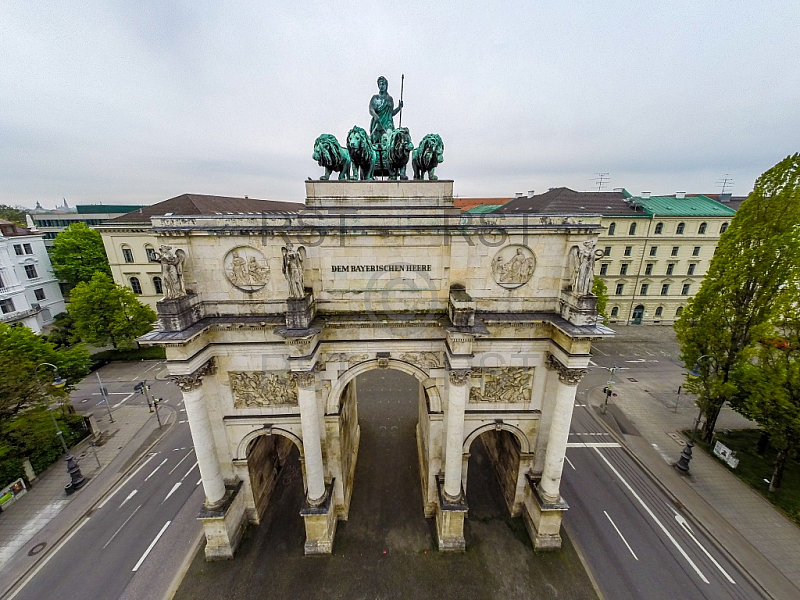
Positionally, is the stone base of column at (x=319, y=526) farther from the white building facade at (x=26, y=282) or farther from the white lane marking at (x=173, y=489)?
the white building facade at (x=26, y=282)

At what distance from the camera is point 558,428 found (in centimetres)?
1509

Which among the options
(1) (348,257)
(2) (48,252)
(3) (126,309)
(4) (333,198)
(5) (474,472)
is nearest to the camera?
(1) (348,257)

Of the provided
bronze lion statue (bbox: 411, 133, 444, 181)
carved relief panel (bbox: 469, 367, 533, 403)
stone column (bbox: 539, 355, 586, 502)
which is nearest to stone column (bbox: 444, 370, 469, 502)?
carved relief panel (bbox: 469, 367, 533, 403)

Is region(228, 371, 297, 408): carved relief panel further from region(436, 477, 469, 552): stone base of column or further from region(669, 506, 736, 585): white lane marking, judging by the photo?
region(669, 506, 736, 585): white lane marking

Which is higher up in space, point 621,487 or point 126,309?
point 126,309

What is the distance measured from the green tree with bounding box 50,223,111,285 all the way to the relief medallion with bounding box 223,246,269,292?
4629 cm

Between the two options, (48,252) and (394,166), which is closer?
(394,166)

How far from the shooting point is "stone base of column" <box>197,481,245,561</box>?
50.1 ft

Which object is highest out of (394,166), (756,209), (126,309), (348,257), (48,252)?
(394,166)

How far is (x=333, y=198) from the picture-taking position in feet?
55.8

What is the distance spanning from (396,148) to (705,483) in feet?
91.9

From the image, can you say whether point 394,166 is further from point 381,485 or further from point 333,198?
point 381,485

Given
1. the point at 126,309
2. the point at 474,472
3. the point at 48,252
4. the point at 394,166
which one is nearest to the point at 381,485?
the point at 474,472

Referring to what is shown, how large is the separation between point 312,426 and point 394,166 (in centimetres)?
1426
